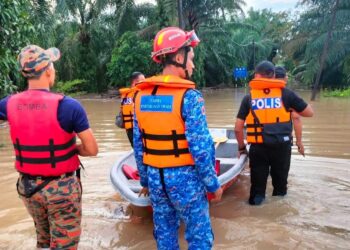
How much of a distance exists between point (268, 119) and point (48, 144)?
8.36 feet

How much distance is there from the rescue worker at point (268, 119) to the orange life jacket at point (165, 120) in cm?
197

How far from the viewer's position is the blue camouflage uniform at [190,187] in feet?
7.91

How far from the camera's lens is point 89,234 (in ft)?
13.1

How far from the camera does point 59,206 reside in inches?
97.3

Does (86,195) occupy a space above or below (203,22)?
below

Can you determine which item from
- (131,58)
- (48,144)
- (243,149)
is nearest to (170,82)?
(48,144)

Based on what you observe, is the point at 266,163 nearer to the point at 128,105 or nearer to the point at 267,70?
the point at 267,70

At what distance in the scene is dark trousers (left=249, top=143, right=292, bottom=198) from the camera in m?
4.39

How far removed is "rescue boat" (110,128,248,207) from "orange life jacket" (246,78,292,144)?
49 cm

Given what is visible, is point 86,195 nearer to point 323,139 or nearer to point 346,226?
point 346,226

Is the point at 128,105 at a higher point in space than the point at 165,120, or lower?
lower

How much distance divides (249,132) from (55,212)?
98.3 inches

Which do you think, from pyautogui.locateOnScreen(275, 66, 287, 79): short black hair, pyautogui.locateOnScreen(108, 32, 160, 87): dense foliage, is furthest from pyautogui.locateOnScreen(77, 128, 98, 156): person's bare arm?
pyautogui.locateOnScreen(108, 32, 160, 87): dense foliage

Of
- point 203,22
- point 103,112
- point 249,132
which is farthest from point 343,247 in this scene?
point 203,22
